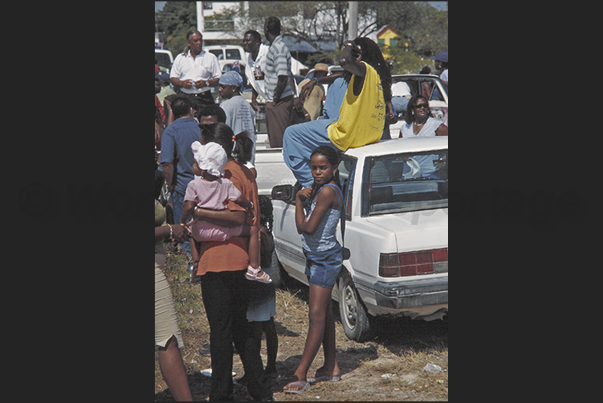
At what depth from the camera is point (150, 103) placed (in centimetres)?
390

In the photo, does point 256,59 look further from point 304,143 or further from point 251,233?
point 251,233

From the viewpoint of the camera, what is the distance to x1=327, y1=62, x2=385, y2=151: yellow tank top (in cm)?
640

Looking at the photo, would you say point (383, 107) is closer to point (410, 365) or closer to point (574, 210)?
point (410, 365)

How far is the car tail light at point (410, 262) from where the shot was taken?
543cm

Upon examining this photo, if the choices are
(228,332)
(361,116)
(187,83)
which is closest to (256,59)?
(187,83)

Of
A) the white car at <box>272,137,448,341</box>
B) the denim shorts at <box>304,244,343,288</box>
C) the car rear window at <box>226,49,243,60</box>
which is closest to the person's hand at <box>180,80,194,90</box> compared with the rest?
the white car at <box>272,137,448,341</box>

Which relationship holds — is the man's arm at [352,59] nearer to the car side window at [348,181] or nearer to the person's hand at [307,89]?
the car side window at [348,181]

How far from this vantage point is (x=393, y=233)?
5469 mm

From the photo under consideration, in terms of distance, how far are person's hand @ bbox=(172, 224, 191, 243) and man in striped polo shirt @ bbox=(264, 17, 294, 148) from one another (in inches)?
199

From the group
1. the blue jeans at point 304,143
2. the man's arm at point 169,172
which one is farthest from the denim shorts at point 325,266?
the man's arm at point 169,172

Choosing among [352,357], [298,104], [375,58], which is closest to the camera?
[352,357]

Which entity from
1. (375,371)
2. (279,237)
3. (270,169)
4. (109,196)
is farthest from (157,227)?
(270,169)

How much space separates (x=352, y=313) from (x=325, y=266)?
53.4 inches

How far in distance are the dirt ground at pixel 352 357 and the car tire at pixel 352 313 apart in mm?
94
